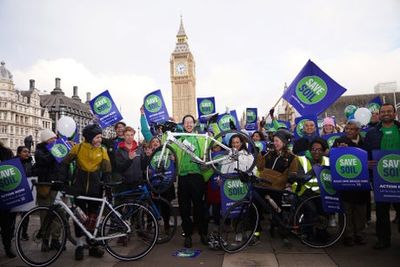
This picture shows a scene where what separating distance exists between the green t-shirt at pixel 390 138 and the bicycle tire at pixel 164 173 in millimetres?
3613

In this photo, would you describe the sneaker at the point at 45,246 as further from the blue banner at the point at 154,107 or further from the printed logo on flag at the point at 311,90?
the printed logo on flag at the point at 311,90

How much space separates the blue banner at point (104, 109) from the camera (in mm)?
9617

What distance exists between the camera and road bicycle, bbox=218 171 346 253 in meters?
5.19

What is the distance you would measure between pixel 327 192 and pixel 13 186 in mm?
5153

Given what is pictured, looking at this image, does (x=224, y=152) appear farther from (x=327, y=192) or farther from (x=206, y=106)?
(x=206, y=106)

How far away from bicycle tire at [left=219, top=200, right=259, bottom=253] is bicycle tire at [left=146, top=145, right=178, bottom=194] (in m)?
1.29

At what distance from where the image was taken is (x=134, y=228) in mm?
5047

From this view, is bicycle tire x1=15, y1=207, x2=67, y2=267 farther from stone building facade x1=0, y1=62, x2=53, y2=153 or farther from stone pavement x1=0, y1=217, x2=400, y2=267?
stone building facade x1=0, y1=62, x2=53, y2=153

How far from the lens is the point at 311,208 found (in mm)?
5371

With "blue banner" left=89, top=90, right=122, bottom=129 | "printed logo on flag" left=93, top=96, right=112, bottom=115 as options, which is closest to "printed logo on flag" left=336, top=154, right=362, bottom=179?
"blue banner" left=89, top=90, right=122, bottom=129

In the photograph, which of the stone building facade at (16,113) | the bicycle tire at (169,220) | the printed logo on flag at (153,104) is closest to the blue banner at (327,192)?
the bicycle tire at (169,220)

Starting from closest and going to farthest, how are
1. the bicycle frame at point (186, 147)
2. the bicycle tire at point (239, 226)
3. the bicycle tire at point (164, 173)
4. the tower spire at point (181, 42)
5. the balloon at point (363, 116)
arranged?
1. the bicycle tire at point (239, 226)
2. the bicycle frame at point (186, 147)
3. the bicycle tire at point (164, 173)
4. the balloon at point (363, 116)
5. the tower spire at point (181, 42)

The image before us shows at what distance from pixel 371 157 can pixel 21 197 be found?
5820 millimetres

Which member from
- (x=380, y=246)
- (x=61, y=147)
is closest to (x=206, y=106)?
(x=61, y=147)
